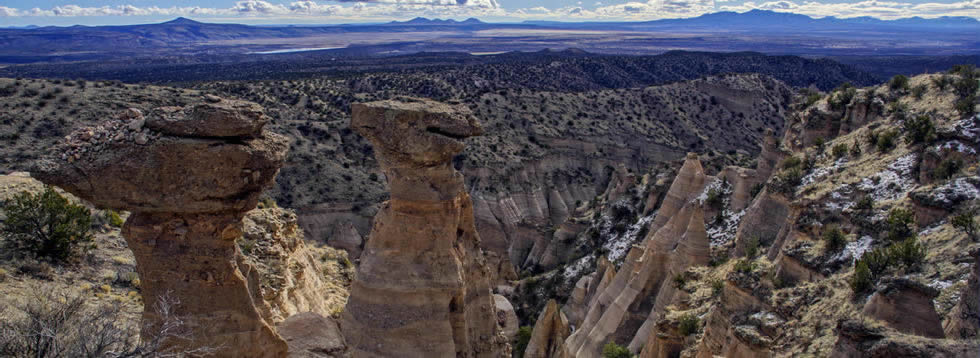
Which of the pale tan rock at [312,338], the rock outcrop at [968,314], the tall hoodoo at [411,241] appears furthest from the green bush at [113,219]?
the rock outcrop at [968,314]

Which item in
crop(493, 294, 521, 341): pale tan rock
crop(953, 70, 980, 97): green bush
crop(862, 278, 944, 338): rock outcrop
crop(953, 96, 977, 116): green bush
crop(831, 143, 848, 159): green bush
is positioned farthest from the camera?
crop(493, 294, 521, 341): pale tan rock

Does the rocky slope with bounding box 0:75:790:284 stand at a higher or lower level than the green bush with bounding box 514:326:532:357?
higher

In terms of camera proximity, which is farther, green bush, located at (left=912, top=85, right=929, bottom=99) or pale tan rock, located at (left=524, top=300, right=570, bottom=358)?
green bush, located at (left=912, top=85, right=929, bottom=99)

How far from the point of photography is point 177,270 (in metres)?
9.18

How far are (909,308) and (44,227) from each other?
1868 cm

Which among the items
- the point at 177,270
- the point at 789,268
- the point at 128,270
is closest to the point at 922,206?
the point at 789,268

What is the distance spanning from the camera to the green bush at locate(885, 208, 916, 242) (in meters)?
15.0

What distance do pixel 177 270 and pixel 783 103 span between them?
88321mm

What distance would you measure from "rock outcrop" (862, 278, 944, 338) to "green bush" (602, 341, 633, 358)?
9203 millimetres

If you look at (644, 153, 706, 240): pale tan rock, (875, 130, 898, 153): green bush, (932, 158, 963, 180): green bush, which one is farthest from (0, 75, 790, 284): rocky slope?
(932, 158, 963, 180): green bush

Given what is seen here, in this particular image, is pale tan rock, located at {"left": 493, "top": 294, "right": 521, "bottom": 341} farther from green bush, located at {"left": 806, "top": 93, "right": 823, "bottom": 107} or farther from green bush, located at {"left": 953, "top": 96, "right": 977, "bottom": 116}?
green bush, located at {"left": 806, "top": 93, "right": 823, "bottom": 107}

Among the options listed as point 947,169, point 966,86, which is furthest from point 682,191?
point 947,169

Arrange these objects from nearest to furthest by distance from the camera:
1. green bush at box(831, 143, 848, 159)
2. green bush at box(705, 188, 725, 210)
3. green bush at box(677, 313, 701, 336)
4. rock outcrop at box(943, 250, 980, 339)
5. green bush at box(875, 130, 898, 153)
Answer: rock outcrop at box(943, 250, 980, 339) → green bush at box(677, 313, 701, 336) → green bush at box(875, 130, 898, 153) → green bush at box(831, 143, 848, 159) → green bush at box(705, 188, 725, 210)

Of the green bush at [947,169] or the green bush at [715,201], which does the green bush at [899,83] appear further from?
the green bush at [947,169]
